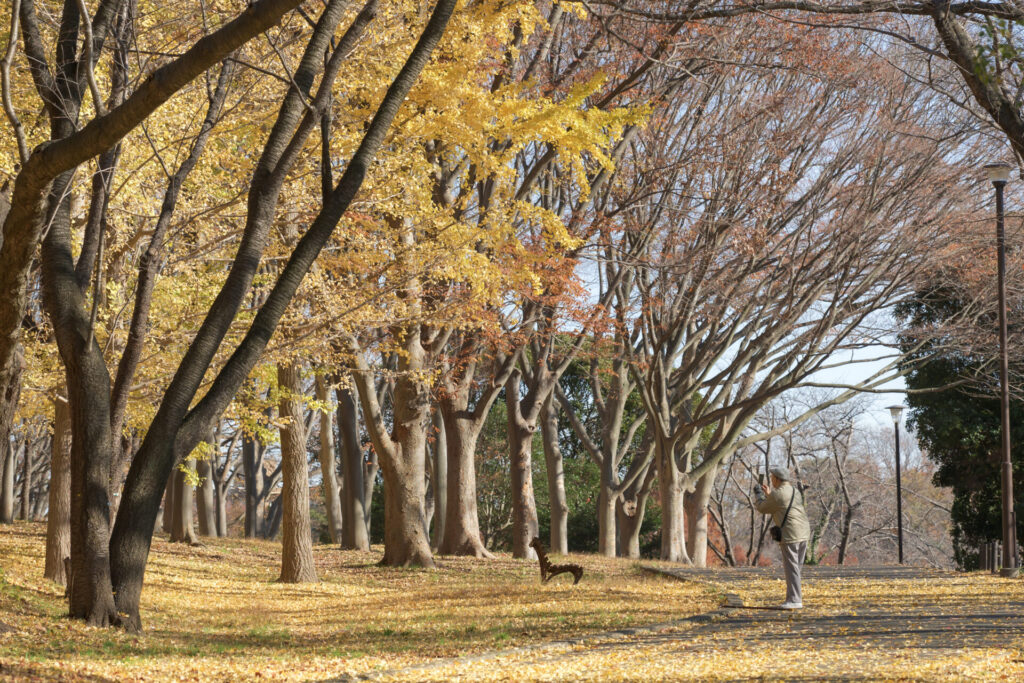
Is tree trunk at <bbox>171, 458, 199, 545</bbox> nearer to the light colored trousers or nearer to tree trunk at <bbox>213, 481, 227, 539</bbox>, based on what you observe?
tree trunk at <bbox>213, 481, 227, 539</bbox>

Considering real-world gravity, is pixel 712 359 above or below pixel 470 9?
below

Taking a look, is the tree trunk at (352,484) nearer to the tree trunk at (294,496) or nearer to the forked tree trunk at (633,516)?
the forked tree trunk at (633,516)

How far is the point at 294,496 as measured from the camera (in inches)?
629

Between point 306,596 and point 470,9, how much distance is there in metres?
8.55

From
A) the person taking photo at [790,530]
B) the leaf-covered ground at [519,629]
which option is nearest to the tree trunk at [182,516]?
the leaf-covered ground at [519,629]

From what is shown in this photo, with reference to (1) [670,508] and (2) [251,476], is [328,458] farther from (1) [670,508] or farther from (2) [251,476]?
(2) [251,476]

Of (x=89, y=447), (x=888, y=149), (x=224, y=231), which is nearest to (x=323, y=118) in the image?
(x=89, y=447)

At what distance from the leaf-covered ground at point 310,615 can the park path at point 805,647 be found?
19.6 inches

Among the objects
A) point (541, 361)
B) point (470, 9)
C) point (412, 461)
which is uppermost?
point (470, 9)

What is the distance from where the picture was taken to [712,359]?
22.4 metres

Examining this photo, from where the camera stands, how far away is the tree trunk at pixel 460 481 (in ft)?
63.8

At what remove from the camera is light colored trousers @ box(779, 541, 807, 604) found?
36.4 feet

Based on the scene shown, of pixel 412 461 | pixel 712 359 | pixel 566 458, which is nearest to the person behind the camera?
pixel 412 461

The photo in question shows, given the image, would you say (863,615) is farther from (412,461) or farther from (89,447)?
(412,461)
